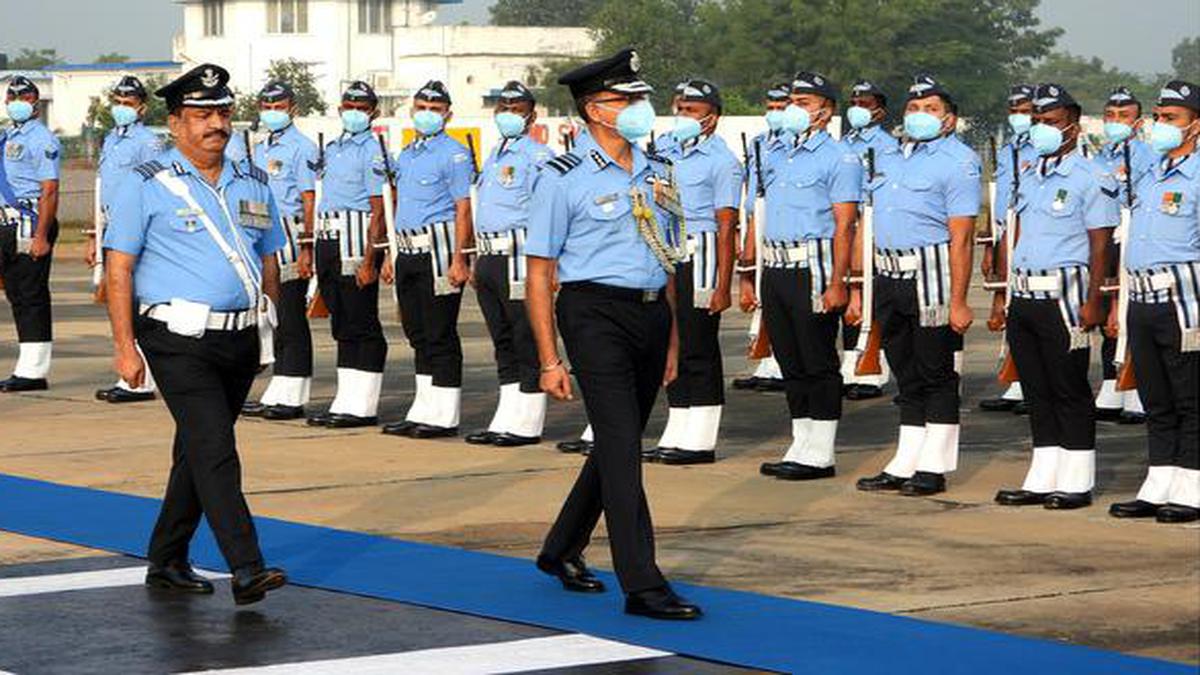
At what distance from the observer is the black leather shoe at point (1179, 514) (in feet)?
40.6

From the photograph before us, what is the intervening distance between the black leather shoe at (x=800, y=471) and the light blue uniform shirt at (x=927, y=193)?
4.57ft

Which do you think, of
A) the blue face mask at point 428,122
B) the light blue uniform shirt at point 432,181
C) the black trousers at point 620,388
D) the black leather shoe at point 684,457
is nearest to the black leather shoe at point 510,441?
the black leather shoe at point 684,457

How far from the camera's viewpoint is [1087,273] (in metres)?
12.9

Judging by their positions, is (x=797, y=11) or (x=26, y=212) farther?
(x=797, y=11)

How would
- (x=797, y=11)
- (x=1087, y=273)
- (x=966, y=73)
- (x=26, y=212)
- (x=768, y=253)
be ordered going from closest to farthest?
(x=1087, y=273)
(x=768, y=253)
(x=26, y=212)
(x=797, y=11)
(x=966, y=73)

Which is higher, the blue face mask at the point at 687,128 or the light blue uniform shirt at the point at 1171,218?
the blue face mask at the point at 687,128

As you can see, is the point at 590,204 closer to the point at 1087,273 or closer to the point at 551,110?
the point at 1087,273

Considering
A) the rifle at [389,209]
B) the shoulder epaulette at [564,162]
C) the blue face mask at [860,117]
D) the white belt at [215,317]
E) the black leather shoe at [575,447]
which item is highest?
the blue face mask at [860,117]

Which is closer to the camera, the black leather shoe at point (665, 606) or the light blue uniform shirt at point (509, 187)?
the black leather shoe at point (665, 606)

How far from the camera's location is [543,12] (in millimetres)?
188250

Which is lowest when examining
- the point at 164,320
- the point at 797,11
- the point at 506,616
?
the point at 506,616

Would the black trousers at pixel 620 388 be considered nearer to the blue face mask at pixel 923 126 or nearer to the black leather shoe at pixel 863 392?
the blue face mask at pixel 923 126

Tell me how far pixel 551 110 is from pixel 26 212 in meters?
93.6

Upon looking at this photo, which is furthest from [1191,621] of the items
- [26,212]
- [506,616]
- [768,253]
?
[26,212]
